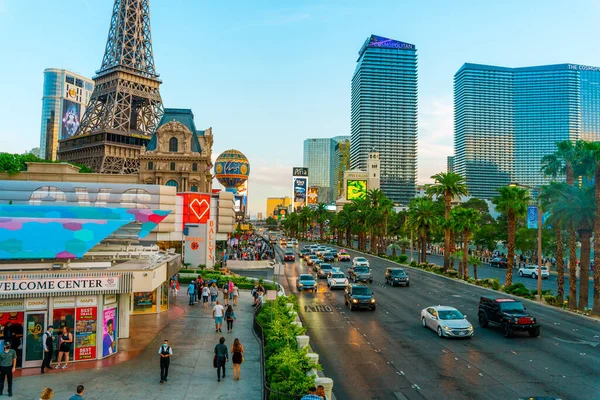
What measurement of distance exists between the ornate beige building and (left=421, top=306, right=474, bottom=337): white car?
70.8 m

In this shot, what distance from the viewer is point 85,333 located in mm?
18906

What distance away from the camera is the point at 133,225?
23812 millimetres

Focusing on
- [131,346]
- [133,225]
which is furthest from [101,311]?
[133,225]

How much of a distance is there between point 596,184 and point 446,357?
2112 centimetres

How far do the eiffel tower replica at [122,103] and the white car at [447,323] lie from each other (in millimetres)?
105321

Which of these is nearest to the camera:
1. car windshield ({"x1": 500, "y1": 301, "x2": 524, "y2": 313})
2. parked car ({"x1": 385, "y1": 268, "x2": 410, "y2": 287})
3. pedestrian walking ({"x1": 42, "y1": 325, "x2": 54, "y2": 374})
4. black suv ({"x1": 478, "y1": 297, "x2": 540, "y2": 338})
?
pedestrian walking ({"x1": 42, "y1": 325, "x2": 54, "y2": 374})

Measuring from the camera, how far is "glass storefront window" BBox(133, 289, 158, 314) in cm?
2964

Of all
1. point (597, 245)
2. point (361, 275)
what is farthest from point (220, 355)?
point (361, 275)

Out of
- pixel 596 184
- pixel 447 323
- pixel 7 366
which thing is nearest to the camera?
pixel 7 366

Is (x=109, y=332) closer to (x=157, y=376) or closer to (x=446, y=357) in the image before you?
(x=157, y=376)

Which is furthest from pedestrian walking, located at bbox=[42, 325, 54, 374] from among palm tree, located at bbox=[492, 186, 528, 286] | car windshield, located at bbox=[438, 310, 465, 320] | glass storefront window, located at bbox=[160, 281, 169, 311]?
palm tree, located at bbox=[492, 186, 528, 286]

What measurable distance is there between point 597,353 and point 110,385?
20.0 metres

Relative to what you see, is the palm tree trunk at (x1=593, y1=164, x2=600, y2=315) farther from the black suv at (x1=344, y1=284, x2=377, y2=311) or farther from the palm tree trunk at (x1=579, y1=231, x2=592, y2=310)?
the black suv at (x1=344, y1=284, x2=377, y2=311)

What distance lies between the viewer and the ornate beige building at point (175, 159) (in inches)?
3533
